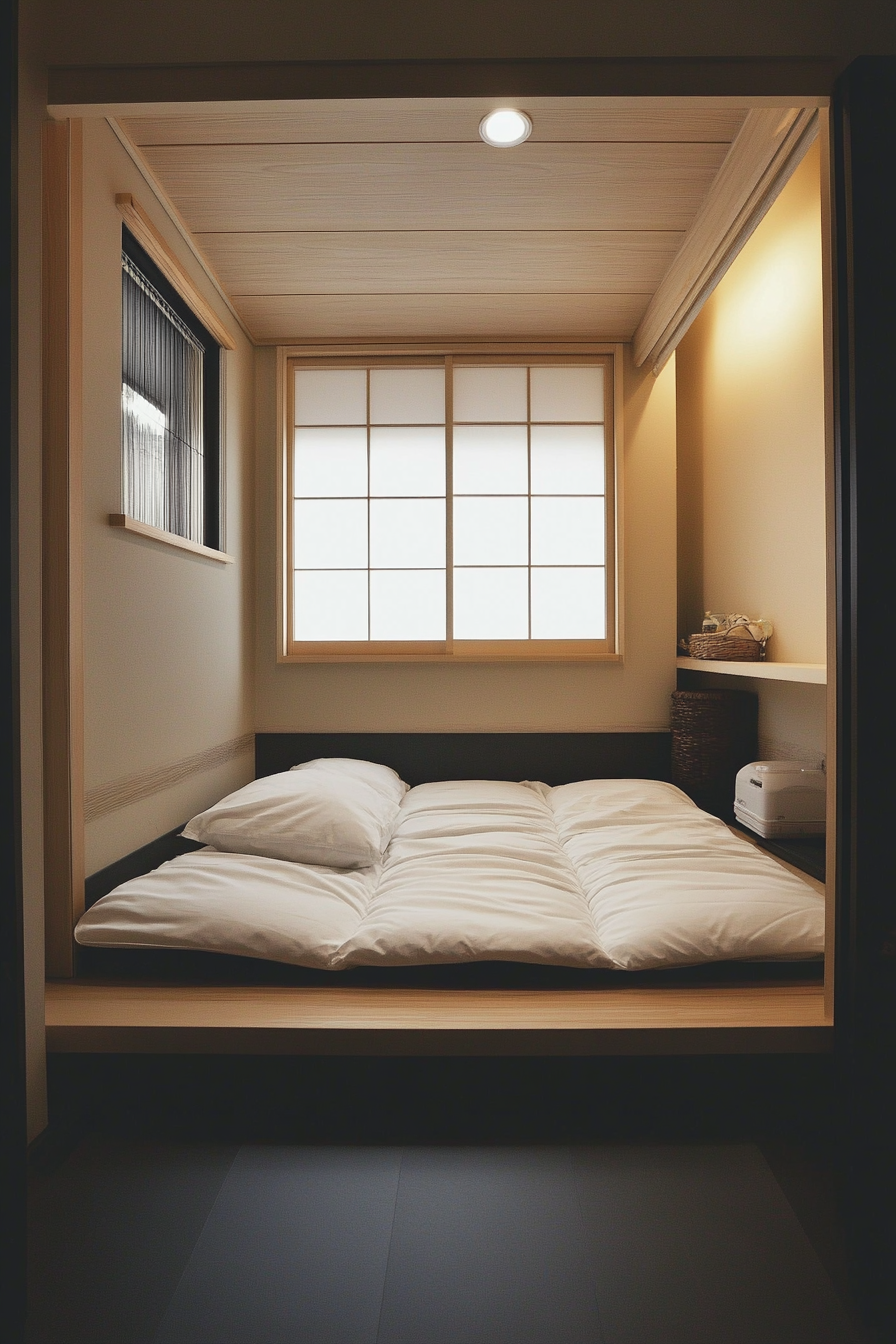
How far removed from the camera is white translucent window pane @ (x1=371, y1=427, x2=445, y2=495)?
3678 millimetres

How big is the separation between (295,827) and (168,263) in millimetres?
1806

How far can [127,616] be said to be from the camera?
207cm

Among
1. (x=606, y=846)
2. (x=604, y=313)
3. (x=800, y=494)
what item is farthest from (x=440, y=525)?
(x=606, y=846)

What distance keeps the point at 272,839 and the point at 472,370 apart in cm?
248

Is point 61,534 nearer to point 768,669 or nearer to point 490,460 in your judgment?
point 768,669

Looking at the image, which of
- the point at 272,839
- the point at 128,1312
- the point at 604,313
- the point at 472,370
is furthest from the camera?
the point at 472,370

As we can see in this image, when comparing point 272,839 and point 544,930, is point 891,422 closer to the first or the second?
point 544,930

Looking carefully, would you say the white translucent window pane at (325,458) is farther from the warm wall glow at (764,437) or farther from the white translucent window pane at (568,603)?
the warm wall glow at (764,437)

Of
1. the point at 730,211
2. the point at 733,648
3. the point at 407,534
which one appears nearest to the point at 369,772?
the point at 407,534

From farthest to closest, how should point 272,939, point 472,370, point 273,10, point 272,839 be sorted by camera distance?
point 472,370
point 272,839
point 272,939
point 273,10

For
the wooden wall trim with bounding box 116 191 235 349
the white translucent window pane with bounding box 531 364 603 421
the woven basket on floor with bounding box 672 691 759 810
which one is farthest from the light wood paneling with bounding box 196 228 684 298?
the woven basket on floor with bounding box 672 691 759 810

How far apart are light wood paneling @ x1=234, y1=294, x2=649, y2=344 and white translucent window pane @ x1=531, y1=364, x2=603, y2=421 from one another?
0.54 ft

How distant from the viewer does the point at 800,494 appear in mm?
2750

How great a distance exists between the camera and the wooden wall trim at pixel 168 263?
82.6 inches
